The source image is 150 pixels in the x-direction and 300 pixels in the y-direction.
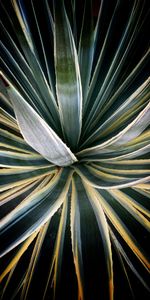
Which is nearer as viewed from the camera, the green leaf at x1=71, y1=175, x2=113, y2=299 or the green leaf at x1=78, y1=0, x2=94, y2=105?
the green leaf at x1=71, y1=175, x2=113, y2=299

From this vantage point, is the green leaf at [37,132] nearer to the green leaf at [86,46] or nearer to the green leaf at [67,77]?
the green leaf at [67,77]

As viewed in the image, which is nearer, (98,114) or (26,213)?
(26,213)

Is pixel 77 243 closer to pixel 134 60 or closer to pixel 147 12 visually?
pixel 134 60

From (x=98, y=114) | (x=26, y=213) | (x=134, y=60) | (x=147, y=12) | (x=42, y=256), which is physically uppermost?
(x=147, y=12)

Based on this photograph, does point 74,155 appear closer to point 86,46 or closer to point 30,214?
point 30,214

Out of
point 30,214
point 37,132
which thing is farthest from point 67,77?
point 30,214

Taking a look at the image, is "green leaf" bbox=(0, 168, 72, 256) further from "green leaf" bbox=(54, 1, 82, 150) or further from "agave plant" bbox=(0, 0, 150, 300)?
"green leaf" bbox=(54, 1, 82, 150)

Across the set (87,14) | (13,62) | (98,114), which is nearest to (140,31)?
(87,14)

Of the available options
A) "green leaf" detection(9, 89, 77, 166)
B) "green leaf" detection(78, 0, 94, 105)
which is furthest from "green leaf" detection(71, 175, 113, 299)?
"green leaf" detection(78, 0, 94, 105)

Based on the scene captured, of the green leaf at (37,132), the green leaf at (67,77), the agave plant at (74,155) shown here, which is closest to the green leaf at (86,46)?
the agave plant at (74,155)
